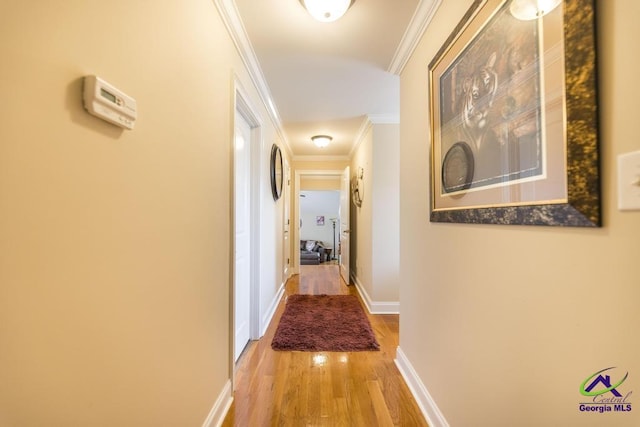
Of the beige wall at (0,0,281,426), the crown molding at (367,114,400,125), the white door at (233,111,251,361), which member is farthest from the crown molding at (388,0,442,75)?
the white door at (233,111,251,361)

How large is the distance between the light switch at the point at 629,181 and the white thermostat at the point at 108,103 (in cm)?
116

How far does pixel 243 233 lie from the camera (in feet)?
7.72

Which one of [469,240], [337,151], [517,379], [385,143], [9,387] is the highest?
[337,151]

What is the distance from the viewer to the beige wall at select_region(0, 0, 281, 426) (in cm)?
50

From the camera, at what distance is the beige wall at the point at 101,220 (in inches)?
19.8

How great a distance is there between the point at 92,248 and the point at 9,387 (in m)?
0.28

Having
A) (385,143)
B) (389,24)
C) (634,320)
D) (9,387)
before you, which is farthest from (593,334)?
(385,143)

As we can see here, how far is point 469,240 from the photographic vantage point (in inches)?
44.8

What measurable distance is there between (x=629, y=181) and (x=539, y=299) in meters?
0.39

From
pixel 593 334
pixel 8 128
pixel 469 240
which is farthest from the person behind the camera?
pixel 469 240

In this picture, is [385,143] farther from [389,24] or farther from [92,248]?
[92,248]

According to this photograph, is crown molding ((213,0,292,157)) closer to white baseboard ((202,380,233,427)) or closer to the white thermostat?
the white thermostat

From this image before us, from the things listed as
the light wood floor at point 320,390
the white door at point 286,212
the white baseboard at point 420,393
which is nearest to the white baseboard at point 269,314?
the light wood floor at point 320,390

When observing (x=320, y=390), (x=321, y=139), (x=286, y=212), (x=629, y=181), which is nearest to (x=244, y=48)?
(x=629, y=181)
